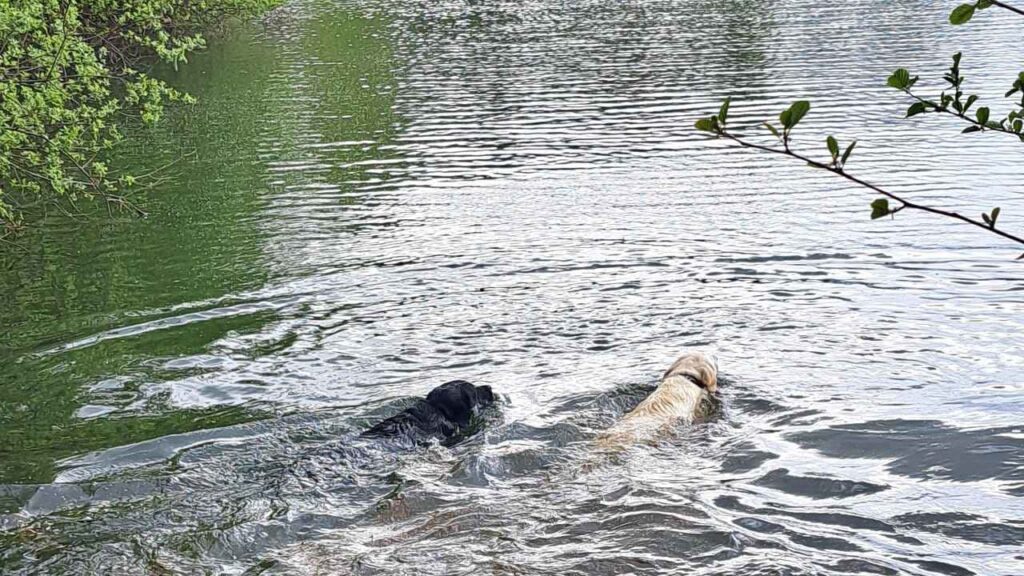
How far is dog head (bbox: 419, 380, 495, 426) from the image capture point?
850cm

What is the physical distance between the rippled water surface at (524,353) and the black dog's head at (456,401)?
21 centimetres

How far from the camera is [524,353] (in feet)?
34.0

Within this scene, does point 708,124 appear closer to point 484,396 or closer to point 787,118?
point 787,118

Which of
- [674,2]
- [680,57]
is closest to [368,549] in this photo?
[680,57]

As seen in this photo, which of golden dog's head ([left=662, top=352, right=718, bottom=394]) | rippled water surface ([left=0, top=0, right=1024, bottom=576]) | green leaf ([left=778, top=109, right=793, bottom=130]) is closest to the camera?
green leaf ([left=778, top=109, right=793, bottom=130])

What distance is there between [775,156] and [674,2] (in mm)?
26123

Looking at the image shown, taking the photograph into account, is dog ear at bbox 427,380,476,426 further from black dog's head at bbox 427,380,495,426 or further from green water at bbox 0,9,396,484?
green water at bbox 0,9,396,484

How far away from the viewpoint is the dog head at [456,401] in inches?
335

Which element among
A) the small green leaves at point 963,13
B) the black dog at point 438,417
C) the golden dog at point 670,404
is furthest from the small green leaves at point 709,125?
the black dog at point 438,417

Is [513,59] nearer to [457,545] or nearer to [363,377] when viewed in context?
[363,377]

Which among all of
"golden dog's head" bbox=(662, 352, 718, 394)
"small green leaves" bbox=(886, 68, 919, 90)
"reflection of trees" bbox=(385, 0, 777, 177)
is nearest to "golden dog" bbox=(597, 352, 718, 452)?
"golden dog's head" bbox=(662, 352, 718, 394)

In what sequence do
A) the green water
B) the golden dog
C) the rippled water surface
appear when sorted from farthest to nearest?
1. the green water
2. the golden dog
3. the rippled water surface

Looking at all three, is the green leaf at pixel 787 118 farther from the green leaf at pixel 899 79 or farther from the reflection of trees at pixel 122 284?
the reflection of trees at pixel 122 284

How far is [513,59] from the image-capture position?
109 ft
